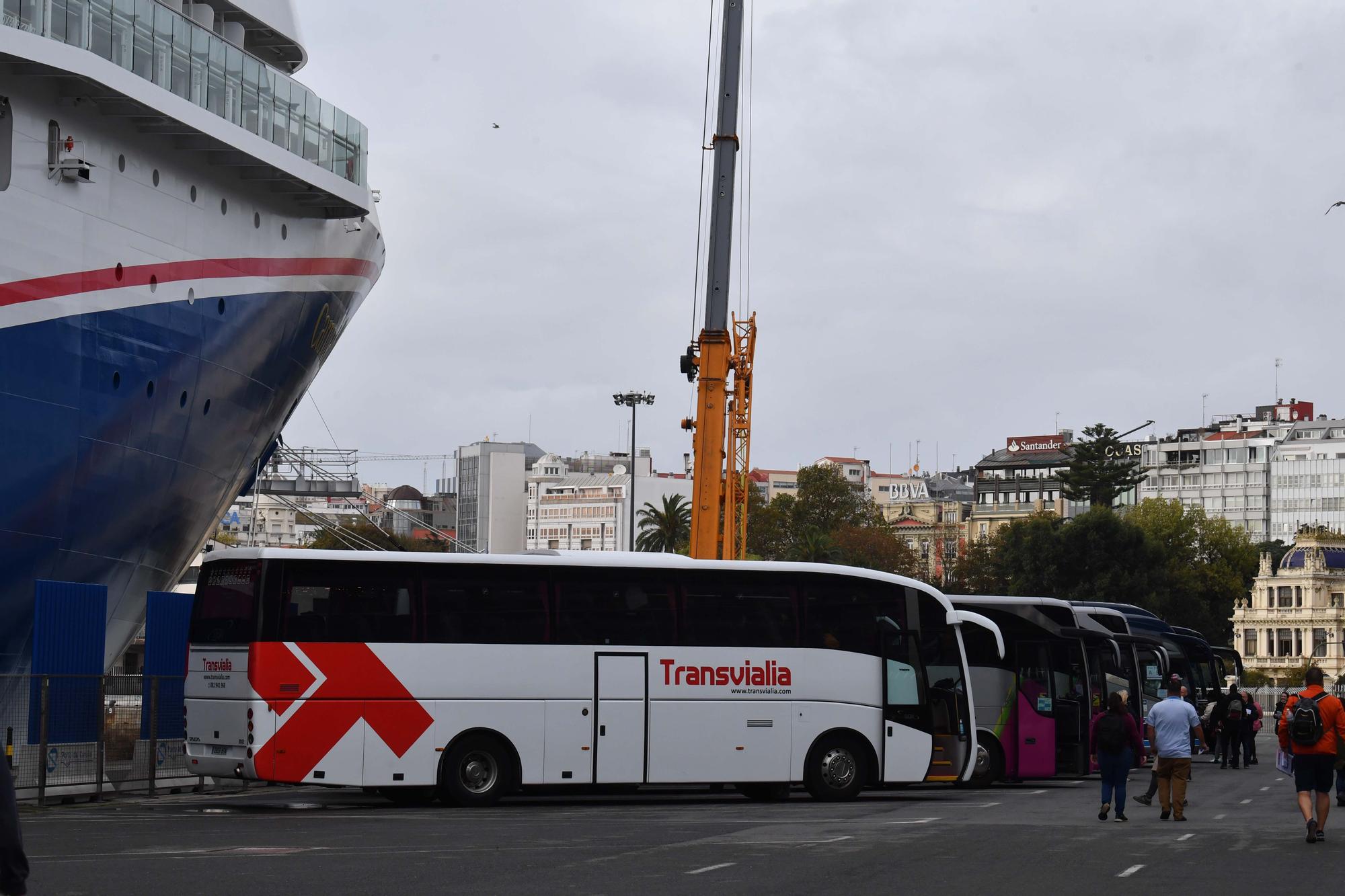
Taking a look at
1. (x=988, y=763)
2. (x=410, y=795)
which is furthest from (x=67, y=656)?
(x=988, y=763)

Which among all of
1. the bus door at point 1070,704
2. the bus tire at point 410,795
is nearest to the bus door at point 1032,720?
the bus door at point 1070,704

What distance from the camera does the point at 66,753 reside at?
22.3 metres

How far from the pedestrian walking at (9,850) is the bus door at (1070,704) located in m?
23.3

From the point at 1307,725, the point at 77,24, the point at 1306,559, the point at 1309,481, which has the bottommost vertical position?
the point at 1307,725

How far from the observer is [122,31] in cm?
2258

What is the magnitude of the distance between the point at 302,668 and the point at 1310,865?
1125 cm

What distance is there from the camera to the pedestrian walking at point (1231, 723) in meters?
36.2

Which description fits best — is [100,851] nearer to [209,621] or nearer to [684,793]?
[209,621]

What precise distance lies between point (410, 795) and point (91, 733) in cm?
396

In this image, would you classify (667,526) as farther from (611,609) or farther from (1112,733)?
(1112,733)

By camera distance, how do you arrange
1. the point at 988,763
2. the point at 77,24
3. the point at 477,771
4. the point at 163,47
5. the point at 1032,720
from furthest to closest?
1. the point at 1032,720
2. the point at 988,763
3. the point at 163,47
4. the point at 477,771
5. the point at 77,24

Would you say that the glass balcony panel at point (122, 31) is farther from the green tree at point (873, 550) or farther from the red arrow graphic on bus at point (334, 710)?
the green tree at point (873, 550)

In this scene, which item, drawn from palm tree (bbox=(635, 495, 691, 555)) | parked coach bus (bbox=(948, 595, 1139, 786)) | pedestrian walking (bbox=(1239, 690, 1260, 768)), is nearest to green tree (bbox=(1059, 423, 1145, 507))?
palm tree (bbox=(635, 495, 691, 555))

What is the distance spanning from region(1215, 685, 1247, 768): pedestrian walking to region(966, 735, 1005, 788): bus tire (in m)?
10.3
